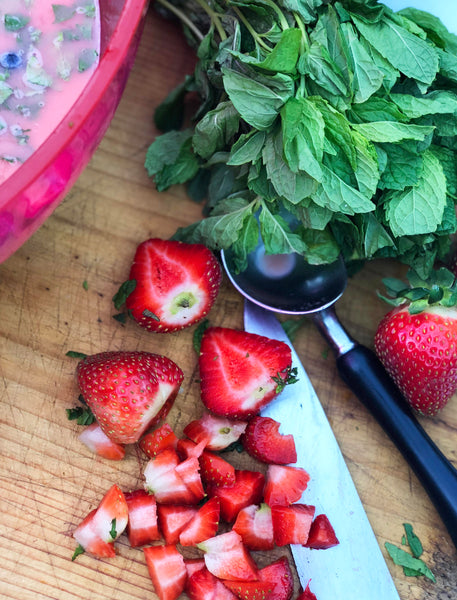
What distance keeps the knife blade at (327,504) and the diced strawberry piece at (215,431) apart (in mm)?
64

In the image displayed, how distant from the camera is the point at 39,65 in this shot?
44.4 inches

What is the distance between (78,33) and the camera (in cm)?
117

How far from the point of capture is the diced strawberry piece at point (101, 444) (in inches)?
49.5

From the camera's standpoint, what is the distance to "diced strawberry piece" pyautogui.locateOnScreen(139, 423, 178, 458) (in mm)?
1270

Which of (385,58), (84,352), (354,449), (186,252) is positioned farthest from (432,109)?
(84,352)

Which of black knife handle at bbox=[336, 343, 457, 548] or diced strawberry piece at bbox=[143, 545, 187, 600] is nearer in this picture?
diced strawberry piece at bbox=[143, 545, 187, 600]

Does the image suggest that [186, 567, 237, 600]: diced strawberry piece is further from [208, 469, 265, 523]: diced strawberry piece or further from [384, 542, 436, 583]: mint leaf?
[384, 542, 436, 583]: mint leaf

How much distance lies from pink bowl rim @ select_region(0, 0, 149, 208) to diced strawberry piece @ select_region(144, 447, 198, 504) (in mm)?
522

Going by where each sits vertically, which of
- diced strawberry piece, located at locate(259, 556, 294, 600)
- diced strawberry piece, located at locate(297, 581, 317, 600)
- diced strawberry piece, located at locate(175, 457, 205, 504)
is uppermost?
diced strawberry piece, located at locate(175, 457, 205, 504)

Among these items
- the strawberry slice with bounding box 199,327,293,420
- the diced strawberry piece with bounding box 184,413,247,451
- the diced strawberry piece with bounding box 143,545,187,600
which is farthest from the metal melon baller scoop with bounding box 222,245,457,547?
the diced strawberry piece with bounding box 143,545,187,600

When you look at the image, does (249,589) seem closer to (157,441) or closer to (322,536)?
(322,536)

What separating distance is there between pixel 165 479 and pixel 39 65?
0.71 metres

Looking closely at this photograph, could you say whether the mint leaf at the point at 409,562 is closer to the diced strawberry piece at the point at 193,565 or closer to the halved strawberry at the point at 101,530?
the diced strawberry piece at the point at 193,565

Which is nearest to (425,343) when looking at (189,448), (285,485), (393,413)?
(393,413)
